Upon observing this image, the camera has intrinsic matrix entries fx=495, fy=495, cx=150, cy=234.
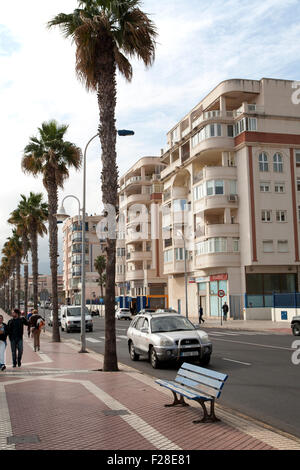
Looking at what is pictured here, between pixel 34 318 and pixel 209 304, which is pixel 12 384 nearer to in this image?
pixel 34 318

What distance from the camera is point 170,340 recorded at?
45.1 feet

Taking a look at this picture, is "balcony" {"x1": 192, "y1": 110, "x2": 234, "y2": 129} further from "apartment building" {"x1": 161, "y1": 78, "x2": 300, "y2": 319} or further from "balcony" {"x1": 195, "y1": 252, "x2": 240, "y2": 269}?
"balcony" {"x1": 195, "y1": 252, "x2": 240, "y2": 269}

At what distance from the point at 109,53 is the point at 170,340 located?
27.7 feet

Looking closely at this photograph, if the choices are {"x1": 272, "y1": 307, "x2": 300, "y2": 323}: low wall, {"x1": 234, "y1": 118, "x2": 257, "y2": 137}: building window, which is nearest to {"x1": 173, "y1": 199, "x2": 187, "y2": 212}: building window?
{"x1": 234, "y1": 118, "x2": 257, "y2": 137}: building window

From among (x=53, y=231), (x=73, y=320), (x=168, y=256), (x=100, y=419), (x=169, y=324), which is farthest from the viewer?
(x=168, y=256)

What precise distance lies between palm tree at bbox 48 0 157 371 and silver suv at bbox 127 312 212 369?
4.27 feet

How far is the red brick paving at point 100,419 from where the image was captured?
618cm

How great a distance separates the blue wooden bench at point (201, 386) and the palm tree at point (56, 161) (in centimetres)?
2001

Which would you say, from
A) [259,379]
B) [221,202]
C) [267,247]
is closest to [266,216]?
[267,247]

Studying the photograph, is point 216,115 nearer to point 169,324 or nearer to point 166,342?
point 169,324

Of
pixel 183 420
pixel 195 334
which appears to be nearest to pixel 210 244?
pixel 195 334

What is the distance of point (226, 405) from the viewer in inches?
356

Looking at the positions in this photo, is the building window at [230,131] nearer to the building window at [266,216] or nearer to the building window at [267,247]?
the building window at [266,216]

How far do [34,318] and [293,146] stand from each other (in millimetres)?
34057
